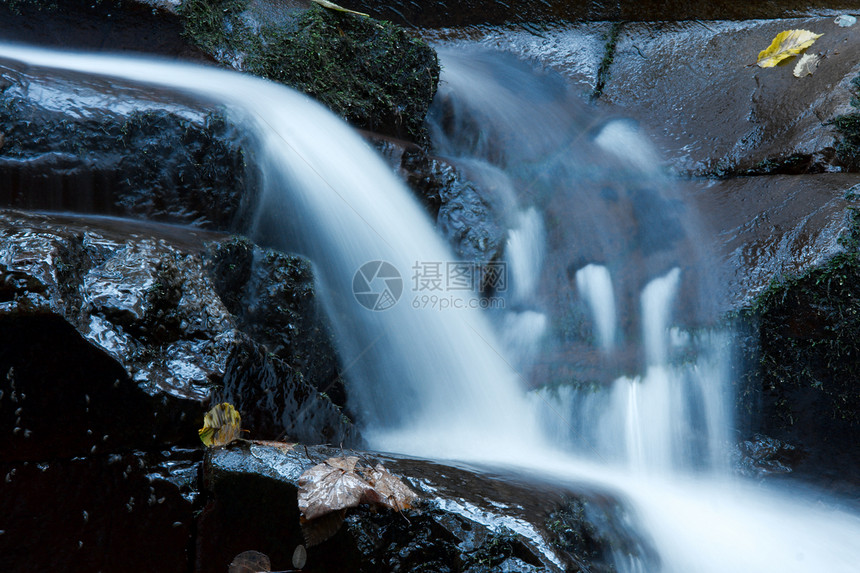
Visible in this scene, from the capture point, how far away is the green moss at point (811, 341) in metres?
3.05

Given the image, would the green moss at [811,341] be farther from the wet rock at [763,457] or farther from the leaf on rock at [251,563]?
the leaf on rock at [251,563]

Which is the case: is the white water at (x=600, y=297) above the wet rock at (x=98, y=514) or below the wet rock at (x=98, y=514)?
above

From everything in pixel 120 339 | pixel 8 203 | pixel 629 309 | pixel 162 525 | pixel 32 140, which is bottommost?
pixel 162 525

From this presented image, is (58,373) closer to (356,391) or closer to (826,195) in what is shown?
(356,391)

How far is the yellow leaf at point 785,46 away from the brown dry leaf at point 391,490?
180 inches

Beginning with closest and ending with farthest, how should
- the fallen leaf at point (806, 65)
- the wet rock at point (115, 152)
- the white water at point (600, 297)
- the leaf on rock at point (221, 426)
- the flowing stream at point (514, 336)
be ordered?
the leaf on rock at point (221, 426)
the wet rock at point (115, 152)
the flowing stream at point (514, 336)
the white water at point (600, 297)
the fallen leaf at point (806, 65)

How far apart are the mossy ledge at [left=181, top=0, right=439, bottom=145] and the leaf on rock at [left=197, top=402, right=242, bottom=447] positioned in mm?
2605

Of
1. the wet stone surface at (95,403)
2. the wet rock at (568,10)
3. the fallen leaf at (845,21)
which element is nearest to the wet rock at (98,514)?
the wet stone surface at (95,403)

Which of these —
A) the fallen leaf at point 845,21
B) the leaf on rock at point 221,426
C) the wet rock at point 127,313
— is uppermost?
the fallen leaf at point 845,21

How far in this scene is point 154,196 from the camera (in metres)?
2.79

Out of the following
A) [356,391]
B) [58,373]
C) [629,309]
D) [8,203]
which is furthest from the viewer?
[629,309]

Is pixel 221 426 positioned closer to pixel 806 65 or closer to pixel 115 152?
pixel 115 152

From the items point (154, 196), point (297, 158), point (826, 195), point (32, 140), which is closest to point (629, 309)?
point (826, 195)

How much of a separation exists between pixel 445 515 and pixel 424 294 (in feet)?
6.20
